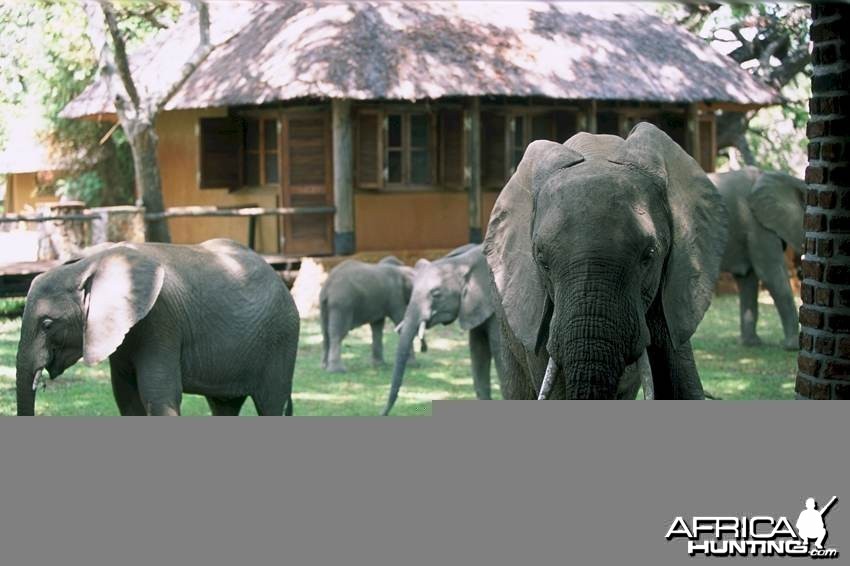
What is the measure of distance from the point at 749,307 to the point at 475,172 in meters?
3.82

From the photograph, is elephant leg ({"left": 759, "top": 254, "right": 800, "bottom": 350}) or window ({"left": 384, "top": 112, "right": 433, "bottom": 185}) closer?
elephant leg ({"left": 759, "top": 254, "right": 800, "bottom": 350})

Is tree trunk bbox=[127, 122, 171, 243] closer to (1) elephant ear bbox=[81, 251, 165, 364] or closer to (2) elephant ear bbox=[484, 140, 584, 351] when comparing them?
(1) elephant ear bbox=[81, 251, 165, 364]

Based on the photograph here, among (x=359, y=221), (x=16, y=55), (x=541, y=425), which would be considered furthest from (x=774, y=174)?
(x=541, y=425)

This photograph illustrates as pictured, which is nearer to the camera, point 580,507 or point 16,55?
point 580,507

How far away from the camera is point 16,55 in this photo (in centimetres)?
625

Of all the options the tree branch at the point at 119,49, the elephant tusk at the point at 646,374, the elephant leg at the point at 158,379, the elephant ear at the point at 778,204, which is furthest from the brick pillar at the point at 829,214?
the elephant ear at the point at 778,204

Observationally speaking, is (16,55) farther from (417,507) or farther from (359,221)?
(359,221)

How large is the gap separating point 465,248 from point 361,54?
15.7 feet

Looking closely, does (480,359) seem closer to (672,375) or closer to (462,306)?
(462,306)

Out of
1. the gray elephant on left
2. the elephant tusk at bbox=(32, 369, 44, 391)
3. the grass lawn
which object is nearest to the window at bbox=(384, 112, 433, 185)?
the grass lawn

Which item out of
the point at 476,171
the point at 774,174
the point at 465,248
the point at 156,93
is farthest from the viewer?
the point at 476,171

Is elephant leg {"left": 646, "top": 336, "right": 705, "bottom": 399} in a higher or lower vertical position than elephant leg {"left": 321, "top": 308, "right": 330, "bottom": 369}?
higher

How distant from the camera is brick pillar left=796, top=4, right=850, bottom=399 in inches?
Answer: 175

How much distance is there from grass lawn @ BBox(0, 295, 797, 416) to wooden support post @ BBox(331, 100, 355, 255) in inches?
105
